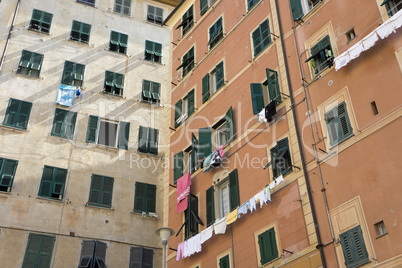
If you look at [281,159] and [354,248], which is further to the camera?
[281,159]

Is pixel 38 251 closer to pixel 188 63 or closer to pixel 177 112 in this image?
pixel 177 112

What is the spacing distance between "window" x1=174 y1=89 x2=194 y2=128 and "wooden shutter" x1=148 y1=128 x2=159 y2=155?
3.99 m

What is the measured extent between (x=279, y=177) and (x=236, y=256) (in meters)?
3.69

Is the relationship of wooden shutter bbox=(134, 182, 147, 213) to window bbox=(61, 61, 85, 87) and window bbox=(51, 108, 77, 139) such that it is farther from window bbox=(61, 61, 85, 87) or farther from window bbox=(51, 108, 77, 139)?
window bbox=(61, 61, 85, 87)

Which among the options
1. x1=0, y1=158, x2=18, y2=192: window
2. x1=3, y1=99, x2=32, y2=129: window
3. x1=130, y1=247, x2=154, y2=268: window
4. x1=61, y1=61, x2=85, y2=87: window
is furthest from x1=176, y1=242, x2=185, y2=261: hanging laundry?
x1=61, y1=61, x2=85, y2=87: window

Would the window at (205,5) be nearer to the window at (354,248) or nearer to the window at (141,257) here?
the window at (141,257)

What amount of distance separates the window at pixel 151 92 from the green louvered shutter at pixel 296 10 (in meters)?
13.6

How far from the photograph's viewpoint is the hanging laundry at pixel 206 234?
21.4 m

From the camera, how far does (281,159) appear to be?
1930 centimetres

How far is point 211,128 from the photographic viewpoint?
24.5m

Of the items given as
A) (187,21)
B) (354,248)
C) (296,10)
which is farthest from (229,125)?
(187,21)

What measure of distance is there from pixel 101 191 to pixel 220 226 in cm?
974

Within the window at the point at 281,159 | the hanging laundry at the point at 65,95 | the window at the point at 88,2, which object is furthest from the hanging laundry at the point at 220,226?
the window at the point at 88,2

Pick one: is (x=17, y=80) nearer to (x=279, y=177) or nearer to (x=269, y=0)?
(x=269, y=0)
